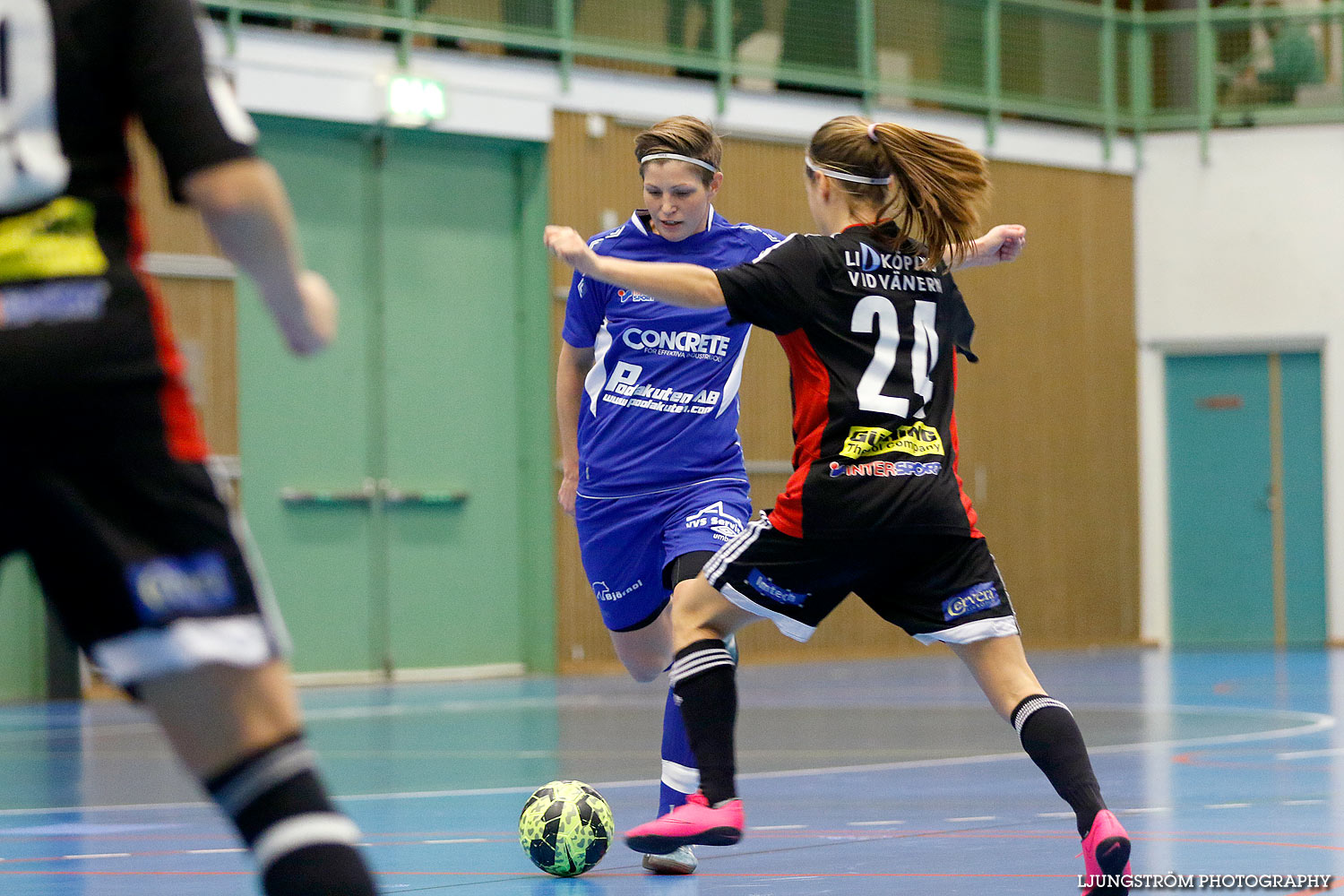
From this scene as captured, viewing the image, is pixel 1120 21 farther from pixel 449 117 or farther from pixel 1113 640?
pixel 449 117

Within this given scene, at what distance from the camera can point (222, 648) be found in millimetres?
2111

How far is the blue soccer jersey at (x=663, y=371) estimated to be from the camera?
5535mm

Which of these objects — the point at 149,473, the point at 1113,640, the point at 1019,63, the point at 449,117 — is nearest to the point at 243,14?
the point at 449,117

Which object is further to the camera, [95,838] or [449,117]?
[449,117]

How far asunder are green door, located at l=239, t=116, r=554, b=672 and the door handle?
0.05 ft

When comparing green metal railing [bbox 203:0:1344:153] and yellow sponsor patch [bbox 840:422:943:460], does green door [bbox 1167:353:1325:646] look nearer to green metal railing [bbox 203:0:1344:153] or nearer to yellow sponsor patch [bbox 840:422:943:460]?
green metal railing [bbox 203:0:1344:153]

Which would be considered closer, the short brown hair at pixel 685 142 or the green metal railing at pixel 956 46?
the short brown hair at pixel 685 142

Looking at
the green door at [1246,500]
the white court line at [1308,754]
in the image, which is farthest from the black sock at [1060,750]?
the green door at [1246,500]

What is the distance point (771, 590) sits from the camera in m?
4.22

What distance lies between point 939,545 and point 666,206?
1.69 metres

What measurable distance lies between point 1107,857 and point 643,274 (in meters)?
1.52

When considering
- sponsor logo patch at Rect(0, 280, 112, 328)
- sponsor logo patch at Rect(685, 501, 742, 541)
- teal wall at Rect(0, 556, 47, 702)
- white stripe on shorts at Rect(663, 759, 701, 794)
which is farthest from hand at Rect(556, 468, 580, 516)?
teal wall at Rect(0, 556, 47, 702)

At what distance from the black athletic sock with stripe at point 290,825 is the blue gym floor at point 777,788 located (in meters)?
2.31

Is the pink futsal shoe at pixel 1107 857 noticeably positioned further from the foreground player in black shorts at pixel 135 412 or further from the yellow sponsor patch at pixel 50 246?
the yellow sponsor patch at pixel 50 246
